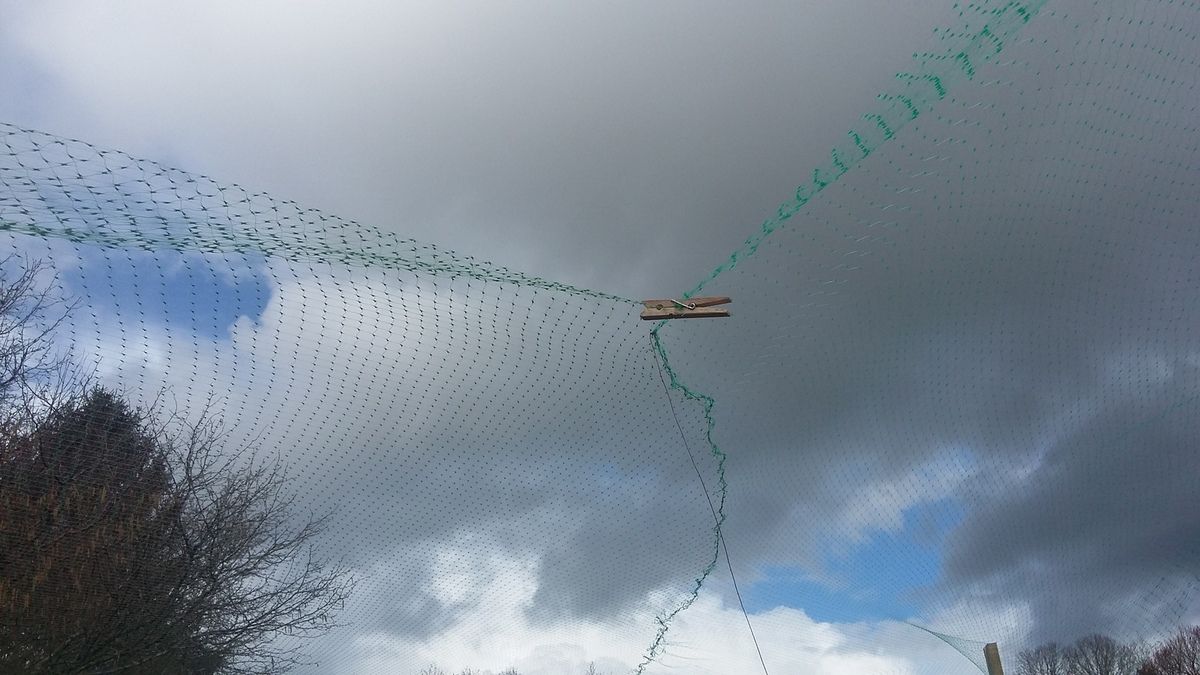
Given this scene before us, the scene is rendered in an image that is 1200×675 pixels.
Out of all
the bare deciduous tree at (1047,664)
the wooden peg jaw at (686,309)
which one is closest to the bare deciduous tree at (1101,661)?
the bare deciduous tree at (1047,664)

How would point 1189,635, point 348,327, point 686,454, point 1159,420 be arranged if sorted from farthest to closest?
point 1189,635
point 1159,420
point 686,454
point 348,327

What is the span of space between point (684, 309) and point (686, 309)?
12 mm

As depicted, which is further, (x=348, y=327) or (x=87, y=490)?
(x=87, y=490)

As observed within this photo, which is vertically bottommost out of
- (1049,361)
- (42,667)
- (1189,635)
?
(42,667)

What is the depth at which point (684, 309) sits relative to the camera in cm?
404

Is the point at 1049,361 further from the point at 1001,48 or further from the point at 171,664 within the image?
the point at 171,664

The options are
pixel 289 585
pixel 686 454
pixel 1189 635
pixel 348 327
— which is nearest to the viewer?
pixel 348 327

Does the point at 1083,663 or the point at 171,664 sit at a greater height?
the point at 1083,663

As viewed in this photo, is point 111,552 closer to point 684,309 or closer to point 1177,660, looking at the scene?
point 684,309

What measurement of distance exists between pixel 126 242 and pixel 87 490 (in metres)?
3.68

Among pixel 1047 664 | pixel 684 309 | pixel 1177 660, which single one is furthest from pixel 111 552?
pixel 1177 660

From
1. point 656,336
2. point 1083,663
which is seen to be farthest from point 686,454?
point 1083,663

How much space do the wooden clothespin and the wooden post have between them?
4511mm

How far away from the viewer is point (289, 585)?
7.39 metres
